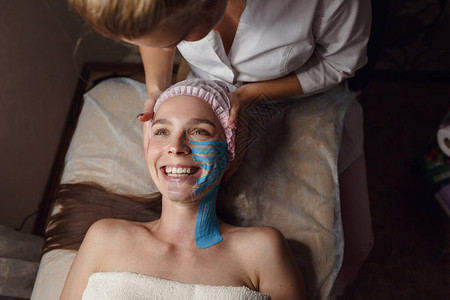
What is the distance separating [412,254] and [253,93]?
132 centimetres

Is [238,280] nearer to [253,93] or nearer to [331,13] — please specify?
[253,93]

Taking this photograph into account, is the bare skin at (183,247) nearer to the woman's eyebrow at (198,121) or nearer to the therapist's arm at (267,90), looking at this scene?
the woman's eyebrow at (198,121)

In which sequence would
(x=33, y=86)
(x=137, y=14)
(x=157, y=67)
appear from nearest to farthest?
(x=137, y=14)
(x=157, y=67)
(x=33, y=86)

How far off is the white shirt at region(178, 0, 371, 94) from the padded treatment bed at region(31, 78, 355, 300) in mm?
187

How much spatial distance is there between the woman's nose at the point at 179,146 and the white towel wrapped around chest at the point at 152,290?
39 cm

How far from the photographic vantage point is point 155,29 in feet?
2.78

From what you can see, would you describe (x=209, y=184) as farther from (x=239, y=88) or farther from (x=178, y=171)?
(x=239, y=88)

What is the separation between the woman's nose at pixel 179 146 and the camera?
1.20 m

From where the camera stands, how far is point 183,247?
51.6 inches

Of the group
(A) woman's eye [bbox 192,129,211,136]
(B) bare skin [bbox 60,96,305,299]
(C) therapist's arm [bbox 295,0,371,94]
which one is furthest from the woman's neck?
(C) therapist's arm [bbox 295,0,371,94]

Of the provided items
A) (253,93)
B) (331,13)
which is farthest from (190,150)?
(331,13)

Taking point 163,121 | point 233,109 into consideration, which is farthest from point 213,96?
point 163,121

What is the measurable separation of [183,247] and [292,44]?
2.44 feet

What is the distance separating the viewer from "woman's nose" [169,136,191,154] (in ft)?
3.95
